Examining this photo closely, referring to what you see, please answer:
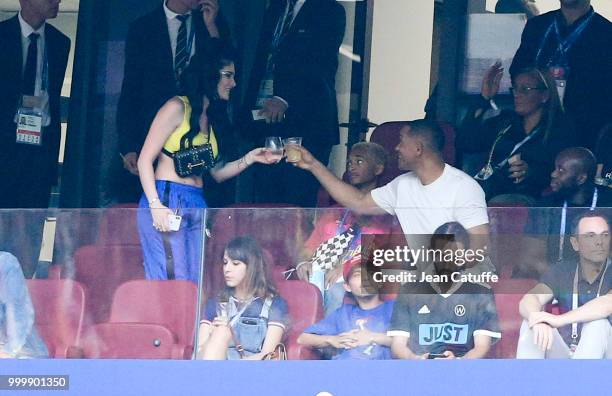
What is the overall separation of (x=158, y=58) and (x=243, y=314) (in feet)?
9.30

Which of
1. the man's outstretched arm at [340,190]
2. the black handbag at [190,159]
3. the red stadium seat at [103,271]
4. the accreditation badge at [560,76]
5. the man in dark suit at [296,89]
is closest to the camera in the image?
the red stadium seat at [103,271]

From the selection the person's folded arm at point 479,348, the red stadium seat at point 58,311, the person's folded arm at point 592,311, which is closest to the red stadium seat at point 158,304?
the red stadium seat at point 58,311

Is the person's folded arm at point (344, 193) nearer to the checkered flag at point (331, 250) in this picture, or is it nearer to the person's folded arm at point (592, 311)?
the checkered flag at point (331, 250)

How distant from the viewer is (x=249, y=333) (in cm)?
589

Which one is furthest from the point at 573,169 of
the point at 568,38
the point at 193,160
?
the point at 193,160

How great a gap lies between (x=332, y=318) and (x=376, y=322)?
0.16 m

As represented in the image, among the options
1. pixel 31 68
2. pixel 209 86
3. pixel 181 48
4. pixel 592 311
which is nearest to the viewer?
pixel 592 311

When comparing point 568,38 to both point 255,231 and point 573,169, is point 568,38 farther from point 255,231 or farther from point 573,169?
point 255,231

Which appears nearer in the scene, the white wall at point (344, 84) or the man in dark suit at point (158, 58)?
the man in dark suit at point (158, 58)

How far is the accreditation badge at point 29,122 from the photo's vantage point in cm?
858

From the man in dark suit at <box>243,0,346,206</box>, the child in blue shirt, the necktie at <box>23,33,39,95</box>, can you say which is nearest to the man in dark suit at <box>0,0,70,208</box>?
the necktie at <box>23,33,39,95</box>

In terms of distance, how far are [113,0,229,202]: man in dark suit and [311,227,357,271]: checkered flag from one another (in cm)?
256

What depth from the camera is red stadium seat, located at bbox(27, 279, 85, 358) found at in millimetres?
6070

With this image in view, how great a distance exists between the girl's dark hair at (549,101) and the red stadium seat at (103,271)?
2441 millimetres
